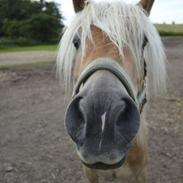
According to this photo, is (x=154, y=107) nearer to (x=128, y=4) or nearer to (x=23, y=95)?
(x=23, y=95)

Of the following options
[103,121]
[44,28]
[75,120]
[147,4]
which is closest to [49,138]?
[147,4]

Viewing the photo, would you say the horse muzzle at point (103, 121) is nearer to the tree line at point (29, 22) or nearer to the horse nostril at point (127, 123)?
the horse nostril at point (127, 123)

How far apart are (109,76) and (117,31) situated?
1.32 ft

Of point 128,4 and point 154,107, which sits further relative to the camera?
point 154,107

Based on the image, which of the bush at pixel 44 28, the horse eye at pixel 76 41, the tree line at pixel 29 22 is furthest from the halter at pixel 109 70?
the bush at pixel 44 28

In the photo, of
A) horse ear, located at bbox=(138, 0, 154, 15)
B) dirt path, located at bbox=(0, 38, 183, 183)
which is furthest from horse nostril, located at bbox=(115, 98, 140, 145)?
dirt path, located at bbox=(0, 38, 183, 183)

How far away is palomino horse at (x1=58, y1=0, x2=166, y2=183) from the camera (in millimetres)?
2057

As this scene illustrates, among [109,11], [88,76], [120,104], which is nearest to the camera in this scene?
[120,104]

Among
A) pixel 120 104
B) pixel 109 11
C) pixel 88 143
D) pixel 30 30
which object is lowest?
pixel 30 30

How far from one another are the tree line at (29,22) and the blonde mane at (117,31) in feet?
67.6

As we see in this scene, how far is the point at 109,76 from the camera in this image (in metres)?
2.17

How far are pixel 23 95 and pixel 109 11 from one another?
6.17 metres

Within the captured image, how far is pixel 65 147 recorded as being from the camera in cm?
527

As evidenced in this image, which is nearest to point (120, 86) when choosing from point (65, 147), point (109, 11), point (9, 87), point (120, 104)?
point (120, 104)
